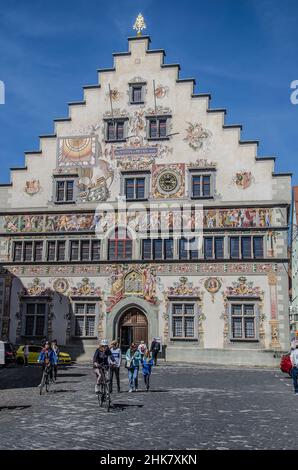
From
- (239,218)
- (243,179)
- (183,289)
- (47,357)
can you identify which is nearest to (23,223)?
(183,289)

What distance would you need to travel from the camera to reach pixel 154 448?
8.29 m

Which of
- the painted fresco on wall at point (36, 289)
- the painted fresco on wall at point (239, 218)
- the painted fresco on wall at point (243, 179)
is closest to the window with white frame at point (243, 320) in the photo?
the painted fresco on wall at point (239, 218)

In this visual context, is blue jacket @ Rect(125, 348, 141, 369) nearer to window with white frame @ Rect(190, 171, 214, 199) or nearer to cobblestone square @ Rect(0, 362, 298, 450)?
cobblestone square @ Rect(0, 362, 298, 450)

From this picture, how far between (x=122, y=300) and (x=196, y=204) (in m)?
7.00

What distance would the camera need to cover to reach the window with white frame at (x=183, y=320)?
1167 inches

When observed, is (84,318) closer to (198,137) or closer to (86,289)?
(86,289)

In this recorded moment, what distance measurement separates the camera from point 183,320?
29.8 meters

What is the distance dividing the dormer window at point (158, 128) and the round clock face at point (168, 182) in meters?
2.61

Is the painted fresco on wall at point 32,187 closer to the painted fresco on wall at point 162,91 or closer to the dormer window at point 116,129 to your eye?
the dormer window at point 116,129

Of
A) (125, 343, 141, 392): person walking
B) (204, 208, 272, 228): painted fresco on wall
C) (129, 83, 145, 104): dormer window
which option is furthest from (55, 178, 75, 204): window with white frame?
(125, 343, 141, 392): person walking

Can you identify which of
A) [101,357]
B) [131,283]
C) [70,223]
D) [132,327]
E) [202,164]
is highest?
[202,164]

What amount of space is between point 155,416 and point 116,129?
24.0 m

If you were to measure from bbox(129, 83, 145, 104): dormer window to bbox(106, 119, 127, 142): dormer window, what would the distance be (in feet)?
4.91
